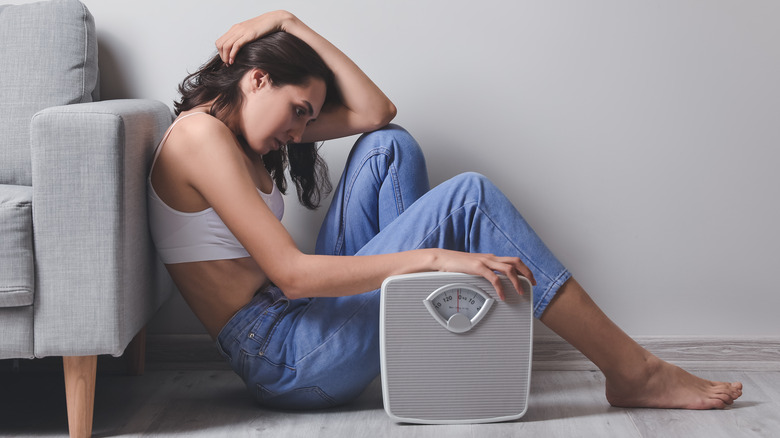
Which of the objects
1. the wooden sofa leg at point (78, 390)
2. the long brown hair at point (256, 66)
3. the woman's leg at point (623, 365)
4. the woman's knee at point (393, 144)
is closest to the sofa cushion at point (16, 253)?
the wooden sofa leg at point (78, 390)

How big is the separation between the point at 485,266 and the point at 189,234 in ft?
1.64

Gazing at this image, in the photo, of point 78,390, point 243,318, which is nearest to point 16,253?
point 78,390

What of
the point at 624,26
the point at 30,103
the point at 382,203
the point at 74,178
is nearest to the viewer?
the point at 74,178

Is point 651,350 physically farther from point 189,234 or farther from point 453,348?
point 189,234

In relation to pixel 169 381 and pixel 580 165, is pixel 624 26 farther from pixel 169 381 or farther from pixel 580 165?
pixel 169 381

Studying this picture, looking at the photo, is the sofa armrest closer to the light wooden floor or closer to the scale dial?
the light wooden floor

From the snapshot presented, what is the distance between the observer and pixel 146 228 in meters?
1.34

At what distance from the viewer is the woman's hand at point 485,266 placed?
3.95 feet

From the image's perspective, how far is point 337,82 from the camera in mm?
1491

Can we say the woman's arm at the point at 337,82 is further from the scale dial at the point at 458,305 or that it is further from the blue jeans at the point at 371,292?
the scale dial at the point at 458,305

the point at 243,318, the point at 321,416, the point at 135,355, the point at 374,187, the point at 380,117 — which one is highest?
the point at 380,117

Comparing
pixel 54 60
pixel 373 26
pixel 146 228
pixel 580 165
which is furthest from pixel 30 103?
pixel 580 165

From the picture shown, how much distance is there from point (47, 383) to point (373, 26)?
1.03 metres

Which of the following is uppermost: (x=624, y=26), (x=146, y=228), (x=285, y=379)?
(x=624, y=26)
